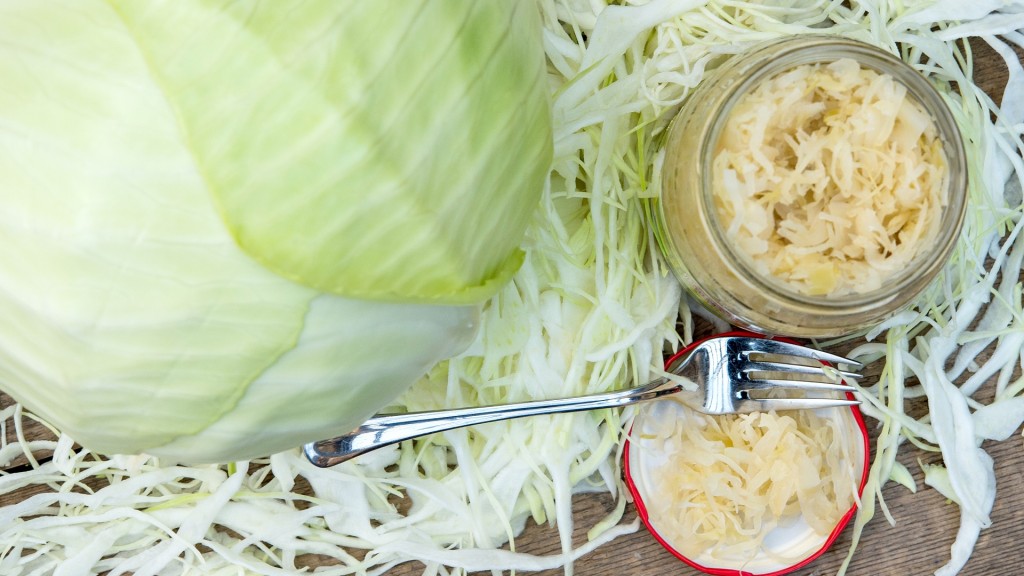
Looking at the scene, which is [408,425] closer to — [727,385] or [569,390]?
[569,390]

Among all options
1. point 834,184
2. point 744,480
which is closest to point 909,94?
point 834,184

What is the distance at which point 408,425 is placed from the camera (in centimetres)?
87

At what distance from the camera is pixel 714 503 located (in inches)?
34.8

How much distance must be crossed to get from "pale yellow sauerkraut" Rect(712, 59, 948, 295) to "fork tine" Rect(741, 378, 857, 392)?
0.18m

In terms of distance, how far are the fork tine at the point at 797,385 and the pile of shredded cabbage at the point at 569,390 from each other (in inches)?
1.7

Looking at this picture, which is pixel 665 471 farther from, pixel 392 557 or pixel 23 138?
pixel 23 138

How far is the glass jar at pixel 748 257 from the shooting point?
28.7 inches

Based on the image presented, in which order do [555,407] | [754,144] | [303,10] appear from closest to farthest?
[303,10]
[754,144]
[555,407]

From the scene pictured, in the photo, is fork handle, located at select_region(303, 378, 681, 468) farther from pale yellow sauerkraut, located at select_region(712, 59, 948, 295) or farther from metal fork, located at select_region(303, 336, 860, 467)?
pale yellow sauerkraut, located at select_region(712, 59, 948, 295)

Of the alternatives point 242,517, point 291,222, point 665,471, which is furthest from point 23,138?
point 665,471

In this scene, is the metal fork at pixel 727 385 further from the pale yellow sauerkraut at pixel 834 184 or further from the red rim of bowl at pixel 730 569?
the pale yellow sauerkraut at pixel 834 184

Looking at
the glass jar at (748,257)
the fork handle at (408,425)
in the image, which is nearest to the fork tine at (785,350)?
the glass jar at (748,257)

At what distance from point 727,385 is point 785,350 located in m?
0.08

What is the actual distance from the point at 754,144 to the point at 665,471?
0.39 m
